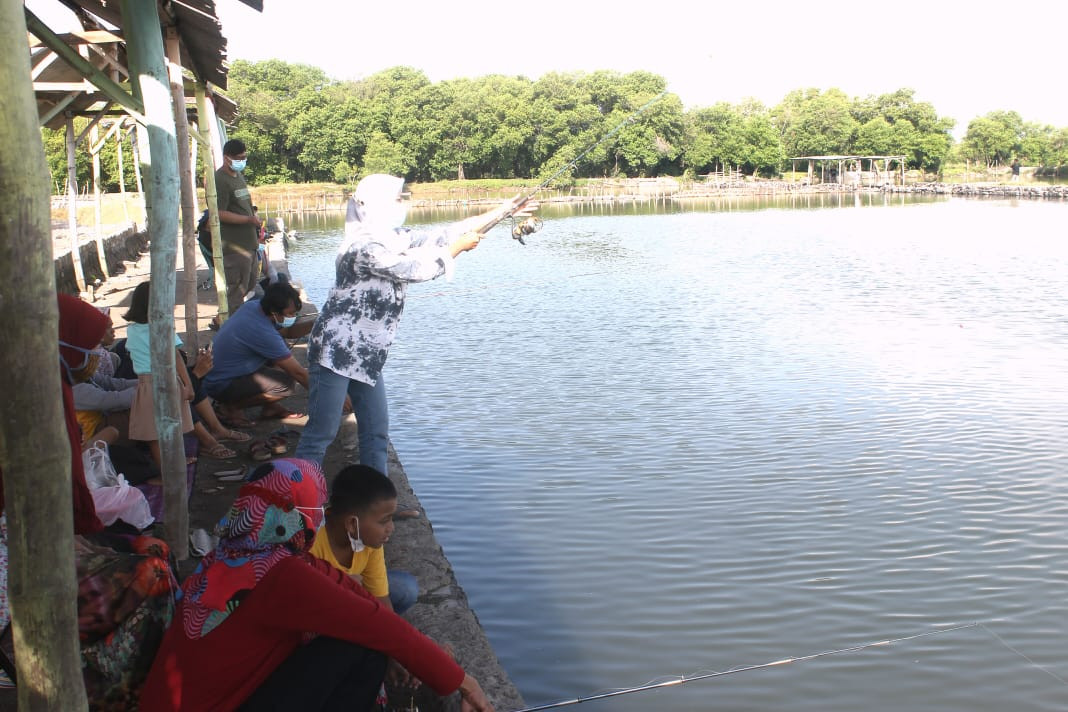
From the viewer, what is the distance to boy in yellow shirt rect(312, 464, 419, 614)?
111 inches

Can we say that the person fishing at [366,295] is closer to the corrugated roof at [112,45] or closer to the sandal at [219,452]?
the corrugated roof at [112,45]

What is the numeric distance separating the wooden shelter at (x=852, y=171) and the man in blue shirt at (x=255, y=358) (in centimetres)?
6760

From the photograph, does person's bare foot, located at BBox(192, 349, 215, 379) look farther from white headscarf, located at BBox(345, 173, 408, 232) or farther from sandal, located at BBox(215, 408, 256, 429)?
white headscarf, located at BBox(345, 173, 408, 232)

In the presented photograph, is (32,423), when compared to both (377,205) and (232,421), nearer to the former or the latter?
(377,205)

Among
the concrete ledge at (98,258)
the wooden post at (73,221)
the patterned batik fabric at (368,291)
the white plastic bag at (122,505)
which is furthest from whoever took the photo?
the wooden post at (73,221)

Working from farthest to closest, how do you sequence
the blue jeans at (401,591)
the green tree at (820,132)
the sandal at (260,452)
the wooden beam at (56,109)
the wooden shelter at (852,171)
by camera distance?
the green tree at (820,132) → the wooden shelter at (852,171) → the wooden beam at (56,109) → the sandal at (260,452) → the blue jeans at (401,591)

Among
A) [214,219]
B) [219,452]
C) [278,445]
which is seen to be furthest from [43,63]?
[278,445]

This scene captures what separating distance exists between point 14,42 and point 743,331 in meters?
10.9

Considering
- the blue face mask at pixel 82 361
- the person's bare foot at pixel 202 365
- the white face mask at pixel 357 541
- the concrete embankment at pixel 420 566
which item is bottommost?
the concrete embankment at pixel 420 566

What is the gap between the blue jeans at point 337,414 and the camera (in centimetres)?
409

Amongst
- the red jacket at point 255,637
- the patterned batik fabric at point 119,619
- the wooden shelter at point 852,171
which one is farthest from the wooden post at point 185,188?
the wooden shelter at point 852,171

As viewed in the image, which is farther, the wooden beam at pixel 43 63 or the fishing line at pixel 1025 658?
the wooden beam at pixel 43 63

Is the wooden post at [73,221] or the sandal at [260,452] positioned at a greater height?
the wooden post at [73,221]

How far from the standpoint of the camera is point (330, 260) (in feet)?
75.7
